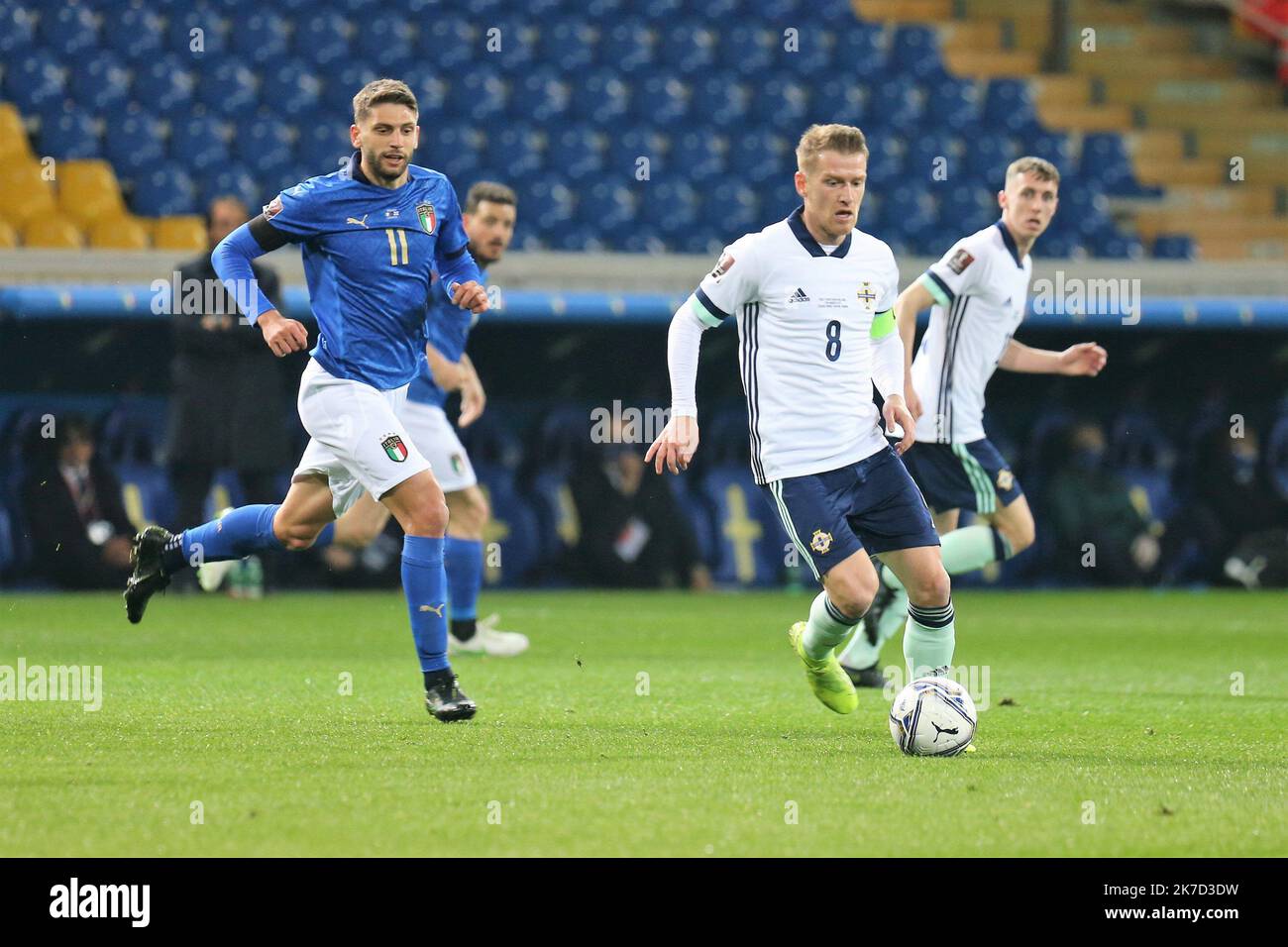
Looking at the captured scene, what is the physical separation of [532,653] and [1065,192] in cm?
982

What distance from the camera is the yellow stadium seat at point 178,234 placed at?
1455 centimetres

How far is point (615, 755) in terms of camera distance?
5.88 metres

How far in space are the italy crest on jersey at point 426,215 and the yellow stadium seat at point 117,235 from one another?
26.7 ft

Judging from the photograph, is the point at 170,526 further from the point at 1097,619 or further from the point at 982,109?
the point at 982,109

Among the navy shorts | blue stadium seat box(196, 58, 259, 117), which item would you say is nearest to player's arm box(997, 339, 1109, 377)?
the navy shorts

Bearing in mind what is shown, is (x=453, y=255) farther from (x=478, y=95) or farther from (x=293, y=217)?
(x=478, y=95)

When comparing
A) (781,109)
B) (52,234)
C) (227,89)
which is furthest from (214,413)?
(781,109)

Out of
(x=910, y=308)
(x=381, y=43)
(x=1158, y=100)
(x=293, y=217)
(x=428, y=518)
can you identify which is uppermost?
(x=381, y=43)

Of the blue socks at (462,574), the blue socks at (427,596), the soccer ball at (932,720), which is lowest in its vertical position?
the blue socks at (462,574)

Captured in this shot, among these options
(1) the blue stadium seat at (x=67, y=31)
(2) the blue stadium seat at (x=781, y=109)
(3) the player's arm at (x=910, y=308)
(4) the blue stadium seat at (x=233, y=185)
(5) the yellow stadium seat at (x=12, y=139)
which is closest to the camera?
(3) the player's arm at (x=910, y=308)

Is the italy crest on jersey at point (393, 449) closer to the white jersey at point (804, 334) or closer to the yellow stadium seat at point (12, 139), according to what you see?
the white jersey at point (804, 334)

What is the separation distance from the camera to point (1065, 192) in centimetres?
1761

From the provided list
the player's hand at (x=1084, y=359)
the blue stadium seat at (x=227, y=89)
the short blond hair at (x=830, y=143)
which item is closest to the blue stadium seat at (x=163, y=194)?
the blue stadium seat at (x=227, y=89)

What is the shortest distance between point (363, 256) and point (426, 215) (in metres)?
0.27
